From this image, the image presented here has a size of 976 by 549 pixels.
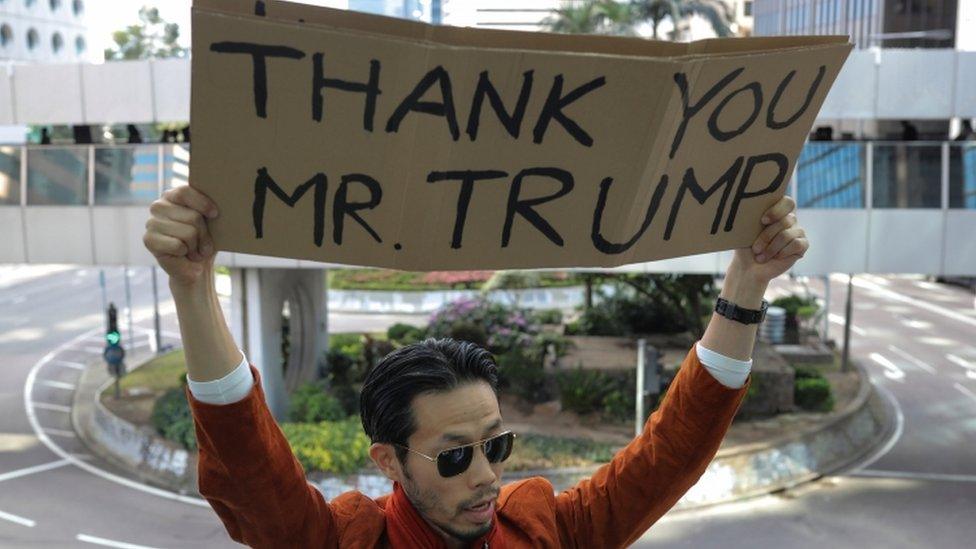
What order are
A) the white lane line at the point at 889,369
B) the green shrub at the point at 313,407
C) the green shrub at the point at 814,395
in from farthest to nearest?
1. the white lane line at the point at 889,369
2. the green shrub at the point at 814,395
3. the green shrub at the point at 313,407

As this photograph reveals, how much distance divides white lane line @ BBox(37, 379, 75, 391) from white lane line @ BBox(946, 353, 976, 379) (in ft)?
58.4

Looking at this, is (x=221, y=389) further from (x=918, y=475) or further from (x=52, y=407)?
(x=52, y=407)

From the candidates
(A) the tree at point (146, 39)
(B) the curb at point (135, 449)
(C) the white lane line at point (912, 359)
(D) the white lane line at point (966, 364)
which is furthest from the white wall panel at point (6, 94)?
(A) the tree at point (146, 39)

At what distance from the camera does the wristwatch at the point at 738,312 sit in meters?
2.21

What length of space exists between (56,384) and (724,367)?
19.4 m

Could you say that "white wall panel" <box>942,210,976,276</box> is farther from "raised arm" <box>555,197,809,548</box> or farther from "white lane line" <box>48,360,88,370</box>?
"white lane line" <box>48,360,88,370</box>

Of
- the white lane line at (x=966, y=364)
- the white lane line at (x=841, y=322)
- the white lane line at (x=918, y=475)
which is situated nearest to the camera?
the white lane line at (x=918, y=475)

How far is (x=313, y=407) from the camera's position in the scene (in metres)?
14.0

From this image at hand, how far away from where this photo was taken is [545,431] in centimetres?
1416

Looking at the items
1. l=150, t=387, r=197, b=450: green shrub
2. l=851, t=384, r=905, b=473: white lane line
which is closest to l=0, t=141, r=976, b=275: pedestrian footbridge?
l=150, t=387, r=197, b=450: green shrub

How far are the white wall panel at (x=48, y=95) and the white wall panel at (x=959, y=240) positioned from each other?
11.1 meters


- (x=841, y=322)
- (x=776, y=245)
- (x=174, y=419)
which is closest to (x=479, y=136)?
(x=776, y=245)

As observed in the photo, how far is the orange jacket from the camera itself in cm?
189

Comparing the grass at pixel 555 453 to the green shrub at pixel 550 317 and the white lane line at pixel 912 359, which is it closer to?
the green shrub at pixel 550 317
